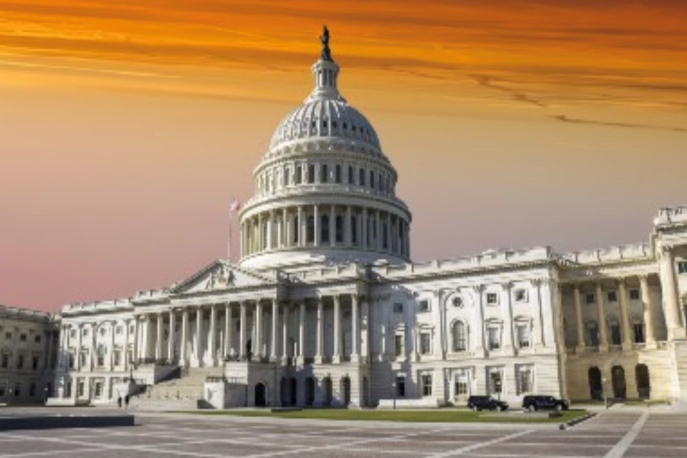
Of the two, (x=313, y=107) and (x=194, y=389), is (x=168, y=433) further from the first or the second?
(x=313, y=107)

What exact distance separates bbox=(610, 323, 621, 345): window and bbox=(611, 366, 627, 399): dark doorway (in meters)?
2.99

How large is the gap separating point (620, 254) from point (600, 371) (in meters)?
14.3

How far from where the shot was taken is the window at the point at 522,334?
76.1 m

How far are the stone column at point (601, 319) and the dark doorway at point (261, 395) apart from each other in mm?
42096

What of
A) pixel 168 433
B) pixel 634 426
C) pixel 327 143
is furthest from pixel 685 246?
pixel 327 143

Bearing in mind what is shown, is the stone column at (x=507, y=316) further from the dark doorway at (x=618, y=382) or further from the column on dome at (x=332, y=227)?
the column on dome at (x=332, y=227)

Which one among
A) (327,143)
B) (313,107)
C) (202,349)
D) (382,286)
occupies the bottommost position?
Answer: (202,349)

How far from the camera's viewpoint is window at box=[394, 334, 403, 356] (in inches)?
3292

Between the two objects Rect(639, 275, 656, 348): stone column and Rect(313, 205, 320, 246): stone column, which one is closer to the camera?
Rect(639, 275, 656, 348): stone column

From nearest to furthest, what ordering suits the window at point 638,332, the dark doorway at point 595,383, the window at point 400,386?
the window at point 638,332, the dark doorway at point 595,383, the window at point 400,386

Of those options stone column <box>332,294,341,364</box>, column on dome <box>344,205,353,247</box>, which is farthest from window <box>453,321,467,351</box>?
column on dome <box>344,205,353,247</box>

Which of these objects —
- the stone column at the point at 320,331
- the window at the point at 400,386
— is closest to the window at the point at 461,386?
the window at the point at 400,386

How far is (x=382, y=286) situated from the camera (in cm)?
8638

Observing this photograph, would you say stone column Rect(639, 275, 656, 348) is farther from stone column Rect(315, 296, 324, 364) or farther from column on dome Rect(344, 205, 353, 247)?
column on dome Rect(344, 205, 353, 247)
